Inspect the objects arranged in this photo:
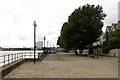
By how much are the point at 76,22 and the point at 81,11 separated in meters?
3.01

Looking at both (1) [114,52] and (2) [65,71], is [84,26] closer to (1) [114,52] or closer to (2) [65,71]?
(1) [114,52]

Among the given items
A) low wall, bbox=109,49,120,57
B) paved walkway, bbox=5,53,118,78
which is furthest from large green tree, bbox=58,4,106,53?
paved walkway, bbox=5,53,118,78

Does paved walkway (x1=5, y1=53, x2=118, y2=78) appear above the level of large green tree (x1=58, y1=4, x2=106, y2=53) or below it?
below

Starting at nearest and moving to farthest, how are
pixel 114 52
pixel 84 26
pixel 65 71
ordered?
pixel 65 71 < pixel 114 52 < pixel 84 26

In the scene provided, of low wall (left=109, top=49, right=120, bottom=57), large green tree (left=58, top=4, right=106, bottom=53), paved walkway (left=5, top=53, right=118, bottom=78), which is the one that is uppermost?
large green tree (left=58, top=4, right=106, bottom=53)

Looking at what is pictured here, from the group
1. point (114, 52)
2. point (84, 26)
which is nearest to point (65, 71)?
point (114, 52)

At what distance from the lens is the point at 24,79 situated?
1488 centimetres

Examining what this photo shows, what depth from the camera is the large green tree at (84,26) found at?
61.8 meters

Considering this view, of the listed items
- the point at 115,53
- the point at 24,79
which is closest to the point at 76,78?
the point at 24,79

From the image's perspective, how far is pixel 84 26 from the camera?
62.0 m

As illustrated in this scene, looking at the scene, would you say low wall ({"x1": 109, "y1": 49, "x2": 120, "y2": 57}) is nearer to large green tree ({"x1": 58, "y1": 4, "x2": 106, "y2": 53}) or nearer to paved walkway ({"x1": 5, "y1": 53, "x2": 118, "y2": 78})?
large green tree ({"x1": 58, "y1": 4, "x2": 106, "y2": 53})

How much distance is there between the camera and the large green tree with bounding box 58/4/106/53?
6184 centimetres

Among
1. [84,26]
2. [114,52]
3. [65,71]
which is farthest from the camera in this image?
[84,26]

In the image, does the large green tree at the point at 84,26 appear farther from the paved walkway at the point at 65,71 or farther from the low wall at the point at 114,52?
the paved walkway at the point at 65,71
